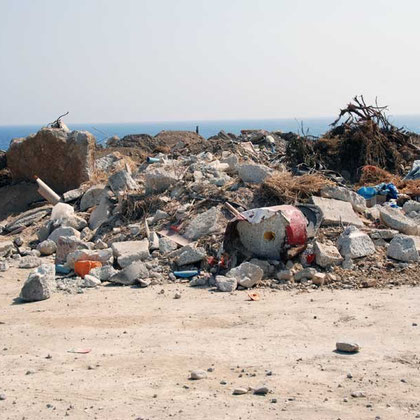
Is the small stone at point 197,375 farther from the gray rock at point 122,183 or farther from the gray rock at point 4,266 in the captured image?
the gray rock at point 122,183

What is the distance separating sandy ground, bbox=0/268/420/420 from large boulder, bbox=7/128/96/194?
18.3 feet

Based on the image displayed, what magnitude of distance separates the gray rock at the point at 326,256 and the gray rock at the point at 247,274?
705 millimetres

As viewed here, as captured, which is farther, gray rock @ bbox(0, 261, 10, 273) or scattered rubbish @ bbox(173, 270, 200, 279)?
gray rock @ bbox(0, 261, 10, 273)

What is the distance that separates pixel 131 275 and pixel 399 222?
3359 millimetres

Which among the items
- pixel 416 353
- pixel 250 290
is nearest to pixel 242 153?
pixel 250 290

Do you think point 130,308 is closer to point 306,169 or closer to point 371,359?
point 371,359

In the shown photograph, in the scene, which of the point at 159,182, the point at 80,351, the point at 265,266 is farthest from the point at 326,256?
the point at 159,182

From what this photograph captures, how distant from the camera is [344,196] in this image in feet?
28.8

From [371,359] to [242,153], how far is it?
8.35m

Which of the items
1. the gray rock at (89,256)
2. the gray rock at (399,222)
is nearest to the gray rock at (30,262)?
the gray rock at (89,256)

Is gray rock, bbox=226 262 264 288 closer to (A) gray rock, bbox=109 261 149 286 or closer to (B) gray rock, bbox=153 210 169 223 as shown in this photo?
(A) gray rock, bbox=109 261 149 286

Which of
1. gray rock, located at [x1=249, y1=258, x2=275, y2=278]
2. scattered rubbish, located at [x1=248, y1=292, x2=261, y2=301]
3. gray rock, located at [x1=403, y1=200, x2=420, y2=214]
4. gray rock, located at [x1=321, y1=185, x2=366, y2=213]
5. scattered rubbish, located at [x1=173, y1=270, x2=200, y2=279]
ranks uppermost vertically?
gray rock, located at [x1=321, y1=185, x2=366, y2=213]

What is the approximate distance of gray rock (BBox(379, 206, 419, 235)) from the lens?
8.12 metres

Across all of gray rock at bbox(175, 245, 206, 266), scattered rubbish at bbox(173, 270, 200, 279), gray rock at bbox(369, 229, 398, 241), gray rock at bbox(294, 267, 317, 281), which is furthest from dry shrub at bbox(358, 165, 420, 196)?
scattered rubbish at bbox(173, 270, 200, 279)
